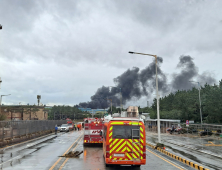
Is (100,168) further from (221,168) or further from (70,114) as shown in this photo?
(70,114)

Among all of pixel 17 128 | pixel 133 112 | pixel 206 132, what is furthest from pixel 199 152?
pixel 133 112

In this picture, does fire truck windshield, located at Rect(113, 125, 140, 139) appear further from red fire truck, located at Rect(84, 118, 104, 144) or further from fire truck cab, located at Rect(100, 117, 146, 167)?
red fire truck, located at Rect(84, 118, 104, 144)

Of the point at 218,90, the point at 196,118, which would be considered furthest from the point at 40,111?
the point at 218,90

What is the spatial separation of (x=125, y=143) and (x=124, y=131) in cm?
54

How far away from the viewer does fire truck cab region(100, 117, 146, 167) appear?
10141 millimetres

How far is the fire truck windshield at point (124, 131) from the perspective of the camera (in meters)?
10.3

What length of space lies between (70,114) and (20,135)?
133m

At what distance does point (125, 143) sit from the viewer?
10.2m

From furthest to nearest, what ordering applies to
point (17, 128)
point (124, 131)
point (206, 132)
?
point (206, 132), point (17, 128), point (124, 131)

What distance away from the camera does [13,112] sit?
8950cm

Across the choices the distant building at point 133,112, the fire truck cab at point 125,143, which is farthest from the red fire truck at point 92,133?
the distant building at point 133,112

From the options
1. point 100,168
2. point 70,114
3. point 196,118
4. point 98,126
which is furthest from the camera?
point 70,114

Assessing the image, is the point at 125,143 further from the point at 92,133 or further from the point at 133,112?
the point at 133,112

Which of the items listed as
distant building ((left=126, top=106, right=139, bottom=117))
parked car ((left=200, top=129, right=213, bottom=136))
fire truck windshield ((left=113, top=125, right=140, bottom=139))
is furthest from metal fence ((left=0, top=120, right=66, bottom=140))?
parked car ((left=200, top=129, right=213, bottom=136))
